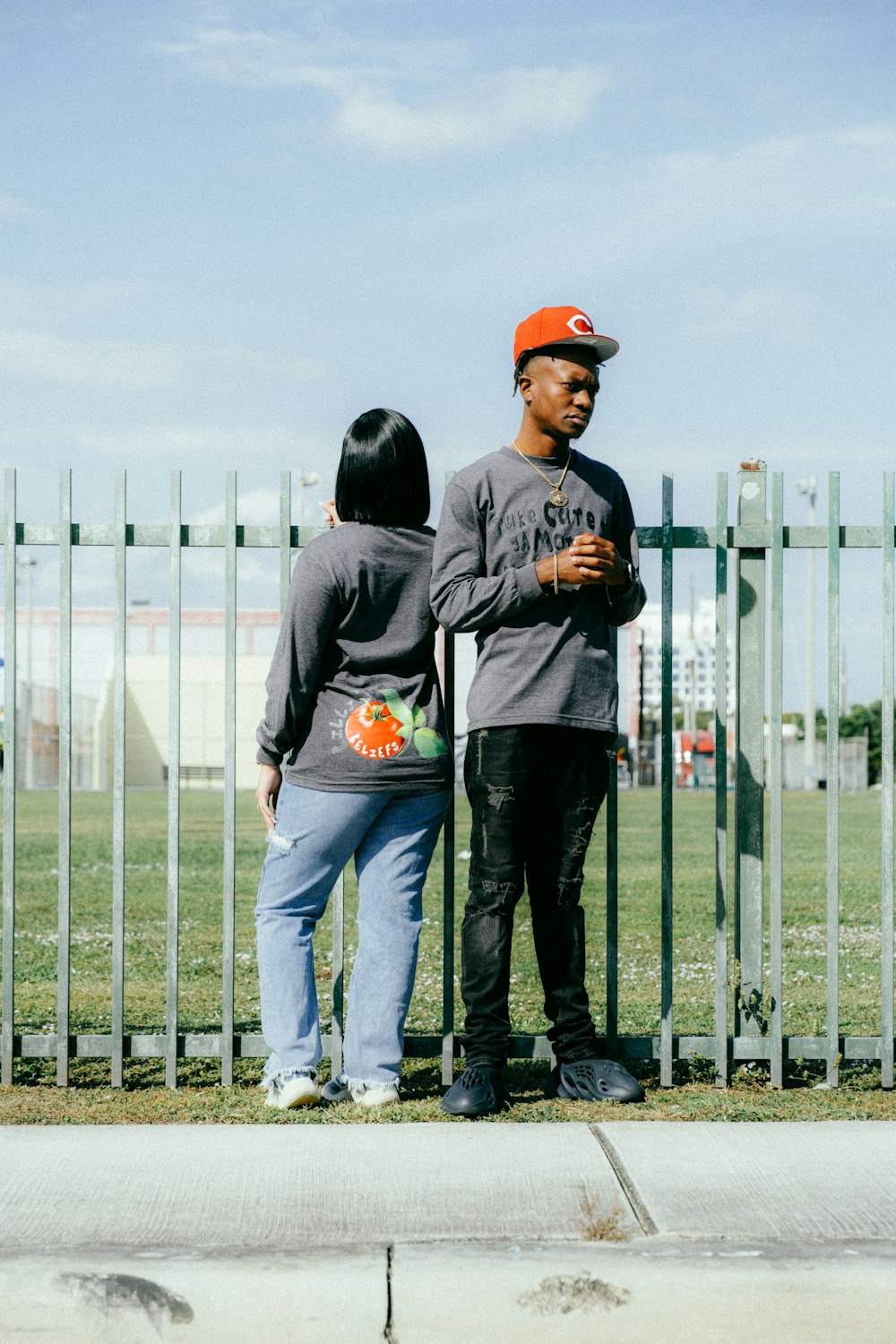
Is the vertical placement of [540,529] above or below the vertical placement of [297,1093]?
above

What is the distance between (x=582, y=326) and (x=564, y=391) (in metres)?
0.19

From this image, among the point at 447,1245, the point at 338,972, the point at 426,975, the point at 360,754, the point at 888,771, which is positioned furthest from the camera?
the point at 426,975

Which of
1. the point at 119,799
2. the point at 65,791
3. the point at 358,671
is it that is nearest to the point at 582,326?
the point at 358,671

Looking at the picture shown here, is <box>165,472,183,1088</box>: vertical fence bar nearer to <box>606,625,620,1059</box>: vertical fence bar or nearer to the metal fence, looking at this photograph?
the metal fence

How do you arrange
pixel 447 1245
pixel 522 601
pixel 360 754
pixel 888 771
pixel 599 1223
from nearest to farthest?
pixel 447 1245 < pixel 599 1223 < pixel 522 601 < pixel 360 754 < pixel 888 771

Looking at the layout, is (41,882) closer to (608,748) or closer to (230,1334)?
(608,748)

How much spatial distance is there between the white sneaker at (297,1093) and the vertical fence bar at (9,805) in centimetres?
90

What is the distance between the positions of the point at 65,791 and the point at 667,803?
6.12 feet

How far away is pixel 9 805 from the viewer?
A: 4398mm

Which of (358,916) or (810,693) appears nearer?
(358,916)

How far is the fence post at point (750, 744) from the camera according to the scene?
15.4 ft

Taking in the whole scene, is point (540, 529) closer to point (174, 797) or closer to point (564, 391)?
point (564, 391)

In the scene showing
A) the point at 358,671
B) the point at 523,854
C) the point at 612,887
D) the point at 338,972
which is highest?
the point at 358,671

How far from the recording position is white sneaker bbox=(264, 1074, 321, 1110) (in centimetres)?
423
